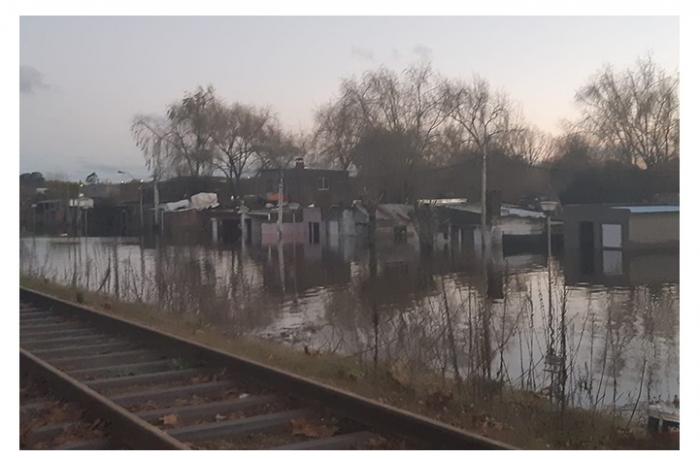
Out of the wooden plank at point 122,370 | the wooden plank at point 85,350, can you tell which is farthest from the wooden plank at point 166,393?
the wooden plank at point 85,350

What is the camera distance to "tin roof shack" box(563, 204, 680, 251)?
35.4 metres

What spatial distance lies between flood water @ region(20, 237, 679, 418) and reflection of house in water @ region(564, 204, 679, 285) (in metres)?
0.22

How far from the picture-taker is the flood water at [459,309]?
34.5 feet

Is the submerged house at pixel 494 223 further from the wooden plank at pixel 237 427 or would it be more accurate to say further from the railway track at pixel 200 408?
the wooden plank at pixel 237 427

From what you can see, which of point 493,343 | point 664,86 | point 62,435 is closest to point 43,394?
point 62,435

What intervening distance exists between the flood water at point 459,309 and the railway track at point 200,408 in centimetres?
245

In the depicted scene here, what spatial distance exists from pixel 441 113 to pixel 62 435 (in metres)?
44.1

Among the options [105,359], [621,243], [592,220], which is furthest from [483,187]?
[105,359]

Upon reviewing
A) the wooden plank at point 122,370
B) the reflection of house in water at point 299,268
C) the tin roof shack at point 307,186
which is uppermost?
the tin roof shack at point 307,186

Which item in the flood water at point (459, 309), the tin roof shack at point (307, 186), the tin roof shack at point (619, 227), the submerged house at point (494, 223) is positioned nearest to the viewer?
the flood water at point (459, 309)

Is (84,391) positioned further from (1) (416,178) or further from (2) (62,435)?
(1) (416,178)

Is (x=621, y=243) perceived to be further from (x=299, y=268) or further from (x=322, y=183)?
(x=322, y=183)

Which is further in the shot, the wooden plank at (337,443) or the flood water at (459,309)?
the flood water at (459,309)

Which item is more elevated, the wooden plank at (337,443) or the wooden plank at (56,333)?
the wooden plank at (337,443)
